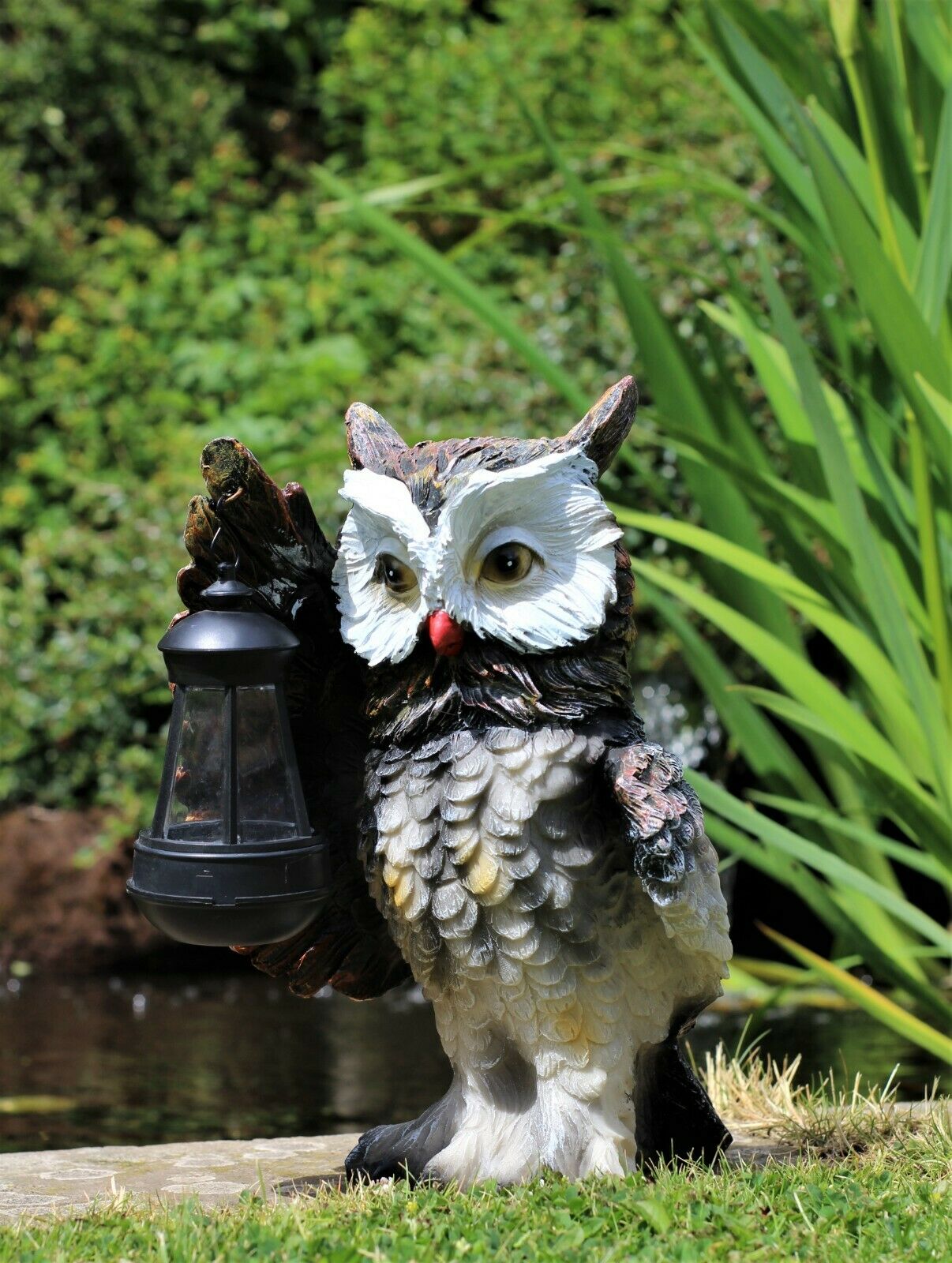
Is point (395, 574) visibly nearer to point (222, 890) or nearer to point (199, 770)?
point (199, 770)

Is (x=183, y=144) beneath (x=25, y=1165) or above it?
above

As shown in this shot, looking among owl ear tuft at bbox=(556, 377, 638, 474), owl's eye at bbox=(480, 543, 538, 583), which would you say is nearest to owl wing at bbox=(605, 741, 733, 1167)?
owl's eye at bbox=(480, 543, 538, 583)

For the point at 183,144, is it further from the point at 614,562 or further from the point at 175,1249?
the point at 175,1249

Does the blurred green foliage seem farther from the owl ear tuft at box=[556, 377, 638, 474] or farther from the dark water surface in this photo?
the owl ear tuft at box=[556, 377, 638, 474]

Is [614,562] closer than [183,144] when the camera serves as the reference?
Yes

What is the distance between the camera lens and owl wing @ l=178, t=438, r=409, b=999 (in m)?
2.28

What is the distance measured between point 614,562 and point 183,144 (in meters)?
7.07

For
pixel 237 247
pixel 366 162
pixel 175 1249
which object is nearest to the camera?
pixel 175 1249

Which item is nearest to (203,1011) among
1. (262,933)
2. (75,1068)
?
(75,1068)

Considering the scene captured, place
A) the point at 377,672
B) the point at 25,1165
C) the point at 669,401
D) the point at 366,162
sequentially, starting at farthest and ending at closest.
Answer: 1. the point at 366,162
2. the point at 669,401
3. the point at 25,1165
4. the point at 377,672

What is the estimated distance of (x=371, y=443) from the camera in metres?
2.40

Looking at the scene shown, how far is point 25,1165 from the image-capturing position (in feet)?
9.12

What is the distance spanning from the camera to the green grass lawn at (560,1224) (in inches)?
76.7

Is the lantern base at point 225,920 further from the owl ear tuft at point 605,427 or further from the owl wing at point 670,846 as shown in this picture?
the owl ear tuft at point 605,427
